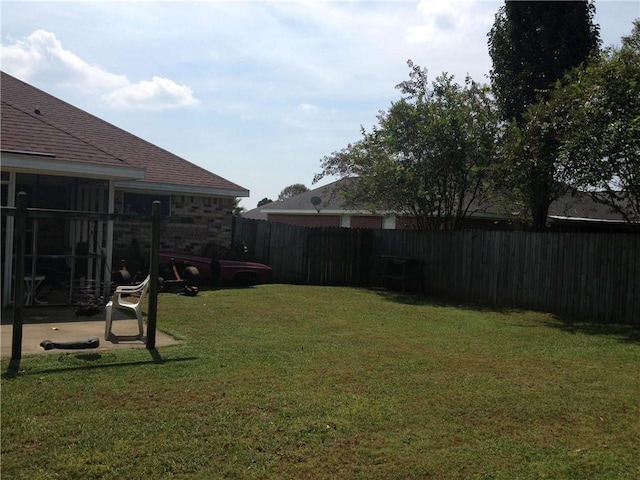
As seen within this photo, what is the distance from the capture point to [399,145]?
58.8 ft

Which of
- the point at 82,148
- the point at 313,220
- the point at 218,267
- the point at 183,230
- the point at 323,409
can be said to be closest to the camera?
the point at 323,409

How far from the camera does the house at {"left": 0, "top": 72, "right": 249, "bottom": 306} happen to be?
36.4ft

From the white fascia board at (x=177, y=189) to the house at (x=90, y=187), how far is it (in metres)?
0.03

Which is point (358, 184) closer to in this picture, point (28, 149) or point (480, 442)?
point (28, 149)

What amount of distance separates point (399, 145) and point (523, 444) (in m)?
13.6

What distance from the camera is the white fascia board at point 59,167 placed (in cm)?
1059

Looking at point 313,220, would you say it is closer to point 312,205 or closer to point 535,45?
point 312,205

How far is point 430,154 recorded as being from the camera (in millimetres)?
17359

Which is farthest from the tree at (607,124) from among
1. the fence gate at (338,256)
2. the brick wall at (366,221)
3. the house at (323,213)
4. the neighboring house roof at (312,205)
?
the neighboring house roof at (312,205)

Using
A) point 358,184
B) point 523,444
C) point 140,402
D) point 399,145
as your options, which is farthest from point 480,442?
point 358,184

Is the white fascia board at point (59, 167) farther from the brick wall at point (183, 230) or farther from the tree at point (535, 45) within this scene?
the tree at point (535, 45)

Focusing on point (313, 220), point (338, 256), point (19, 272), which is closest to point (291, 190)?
point (313, 220)

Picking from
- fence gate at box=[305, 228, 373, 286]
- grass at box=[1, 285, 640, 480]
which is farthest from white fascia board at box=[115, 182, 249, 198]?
grass at box=[1, 285, 640, 480]

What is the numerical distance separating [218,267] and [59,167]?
6.35 metres
